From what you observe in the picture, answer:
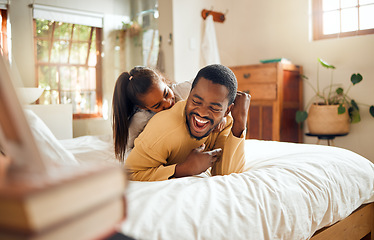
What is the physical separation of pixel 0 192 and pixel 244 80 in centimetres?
321

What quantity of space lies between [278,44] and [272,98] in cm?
Answer: 83

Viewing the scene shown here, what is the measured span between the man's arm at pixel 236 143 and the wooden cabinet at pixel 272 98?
1.89 meters

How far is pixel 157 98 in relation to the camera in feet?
4.27

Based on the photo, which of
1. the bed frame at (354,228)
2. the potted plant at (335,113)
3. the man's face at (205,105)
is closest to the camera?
the man's face at (205,105)

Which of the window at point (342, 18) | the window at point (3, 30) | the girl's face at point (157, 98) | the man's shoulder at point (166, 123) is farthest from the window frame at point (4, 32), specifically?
the window at point (342, 18)

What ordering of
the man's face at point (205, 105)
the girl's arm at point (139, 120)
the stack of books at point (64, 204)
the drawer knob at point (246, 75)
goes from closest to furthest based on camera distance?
the stack of books at point (64, 204) → the man's face at point (205, 105) → the girl's arm at point (139, 120) → the drawer knob at point (246, 75)

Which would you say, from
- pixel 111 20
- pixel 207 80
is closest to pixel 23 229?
pixel 207 80

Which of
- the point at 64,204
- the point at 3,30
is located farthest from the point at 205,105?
the point at 3,30

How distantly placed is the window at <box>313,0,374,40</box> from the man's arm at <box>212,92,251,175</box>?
245 cm

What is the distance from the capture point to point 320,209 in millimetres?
1095

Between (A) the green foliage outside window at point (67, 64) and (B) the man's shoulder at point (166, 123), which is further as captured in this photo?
(A) the green foliage outside window at point (67, 64)

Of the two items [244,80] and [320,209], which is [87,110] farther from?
[320,209]

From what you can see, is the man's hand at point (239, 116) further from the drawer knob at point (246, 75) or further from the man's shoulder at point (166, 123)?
the drawer knob at point (246, 75)

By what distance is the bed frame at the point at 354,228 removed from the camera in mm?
1201
